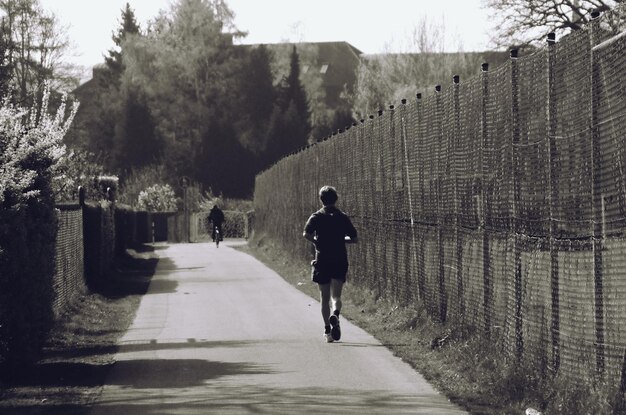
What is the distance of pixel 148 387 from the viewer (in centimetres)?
1016

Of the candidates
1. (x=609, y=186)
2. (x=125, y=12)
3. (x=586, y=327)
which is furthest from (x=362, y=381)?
(x=125, y=12)

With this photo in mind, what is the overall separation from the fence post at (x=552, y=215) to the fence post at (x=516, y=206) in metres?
0.80

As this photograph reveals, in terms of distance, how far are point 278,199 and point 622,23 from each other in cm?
2730

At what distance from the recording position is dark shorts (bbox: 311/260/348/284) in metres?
13.5

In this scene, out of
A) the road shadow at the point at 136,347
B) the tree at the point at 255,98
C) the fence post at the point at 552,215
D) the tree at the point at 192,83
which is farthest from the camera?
the tree at the point at 255,98

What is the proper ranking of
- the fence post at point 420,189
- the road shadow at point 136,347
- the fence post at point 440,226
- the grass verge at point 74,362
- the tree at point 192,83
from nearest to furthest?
the grass verge at point 74,362 → the road shadow at point 136,347 → the fence post at point 440,226 → the fence post at point 420,189 → the tree at point 192,83

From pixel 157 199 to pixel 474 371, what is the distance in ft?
191

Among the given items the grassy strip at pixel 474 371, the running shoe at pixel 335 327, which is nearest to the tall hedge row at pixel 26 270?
the running shoe at pixel 335 327

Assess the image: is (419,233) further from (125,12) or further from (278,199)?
(125,12)

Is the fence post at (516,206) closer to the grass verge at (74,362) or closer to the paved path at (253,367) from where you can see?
the paved path at (253,367)

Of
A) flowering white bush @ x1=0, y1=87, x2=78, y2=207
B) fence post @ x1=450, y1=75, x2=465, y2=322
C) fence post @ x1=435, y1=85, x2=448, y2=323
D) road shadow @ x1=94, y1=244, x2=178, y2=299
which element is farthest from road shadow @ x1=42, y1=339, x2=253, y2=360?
road shadow @ x1=94, y1=244, x2=178, y2=299

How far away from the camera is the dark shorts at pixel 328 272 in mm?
13547

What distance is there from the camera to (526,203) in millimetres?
10047

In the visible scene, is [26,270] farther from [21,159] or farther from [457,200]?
[457,200]
